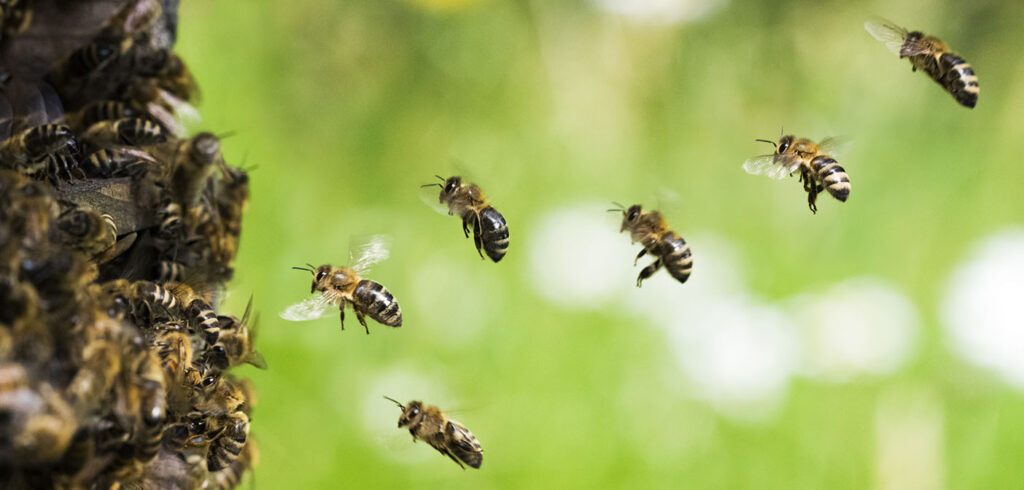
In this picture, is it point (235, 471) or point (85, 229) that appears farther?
point (235, 471)

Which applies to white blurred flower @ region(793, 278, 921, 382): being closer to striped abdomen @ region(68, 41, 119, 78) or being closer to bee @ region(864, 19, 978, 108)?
bee @ region(864, 19, 978, 108)

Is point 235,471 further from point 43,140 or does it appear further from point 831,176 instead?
point 831,176

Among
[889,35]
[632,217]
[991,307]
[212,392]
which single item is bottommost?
[212,392]

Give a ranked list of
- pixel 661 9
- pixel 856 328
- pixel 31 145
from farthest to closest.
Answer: pixel 661 9 → pixel 856 328 → pixel 31 145

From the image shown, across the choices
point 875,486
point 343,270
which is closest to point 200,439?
point 343,270

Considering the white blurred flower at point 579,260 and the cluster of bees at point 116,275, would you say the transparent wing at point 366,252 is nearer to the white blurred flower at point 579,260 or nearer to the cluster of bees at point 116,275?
the cluster of bees at point 116,275

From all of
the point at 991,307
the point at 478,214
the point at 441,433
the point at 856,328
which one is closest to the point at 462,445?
the point at 441,433

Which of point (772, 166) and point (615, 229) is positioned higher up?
point (615, 229)

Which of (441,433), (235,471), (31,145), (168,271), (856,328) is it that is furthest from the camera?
(856,328)
